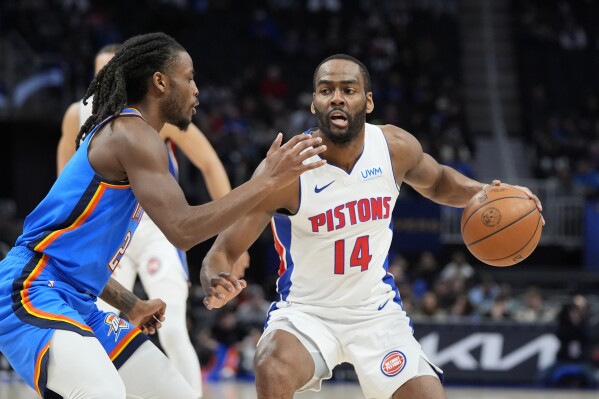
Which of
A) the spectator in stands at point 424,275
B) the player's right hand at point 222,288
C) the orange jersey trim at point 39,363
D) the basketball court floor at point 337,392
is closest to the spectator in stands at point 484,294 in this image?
the spectator in stands at point 424,275

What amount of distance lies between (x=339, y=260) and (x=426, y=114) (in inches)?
573

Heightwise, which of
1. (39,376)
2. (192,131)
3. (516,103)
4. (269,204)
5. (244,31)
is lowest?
(39,376)

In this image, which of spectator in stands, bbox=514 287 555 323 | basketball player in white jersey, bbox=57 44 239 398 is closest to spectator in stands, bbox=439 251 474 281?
spectator in stands, bbox=514 287 555 323

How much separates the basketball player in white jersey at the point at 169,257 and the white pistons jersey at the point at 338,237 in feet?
5.00

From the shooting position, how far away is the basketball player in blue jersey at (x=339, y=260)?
504 centimetres

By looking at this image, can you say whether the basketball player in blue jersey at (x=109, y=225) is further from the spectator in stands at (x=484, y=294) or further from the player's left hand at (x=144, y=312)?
the spectator in stands at (x=484, y=294)

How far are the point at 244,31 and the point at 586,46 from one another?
7.36 meters

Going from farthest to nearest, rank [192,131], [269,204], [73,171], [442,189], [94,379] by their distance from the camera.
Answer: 1. [192,131]
2. [442,189]
3. [269,204]
4. [73,171]
5. [94,379]

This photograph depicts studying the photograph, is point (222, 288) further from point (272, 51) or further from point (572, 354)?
point (272, 51)

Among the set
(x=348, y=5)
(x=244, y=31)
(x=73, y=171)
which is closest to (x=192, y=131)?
(x=73, y=171)

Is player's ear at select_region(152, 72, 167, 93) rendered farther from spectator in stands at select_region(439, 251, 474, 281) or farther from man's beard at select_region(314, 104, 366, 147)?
spectator in stands at select_region(439, 251, 474, 281)

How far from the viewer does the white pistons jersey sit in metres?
5.17

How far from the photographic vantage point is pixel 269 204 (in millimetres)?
5105

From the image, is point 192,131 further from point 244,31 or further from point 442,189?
point 244,31
